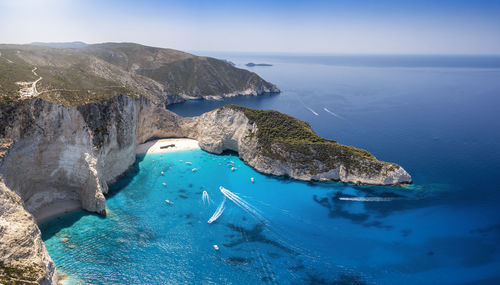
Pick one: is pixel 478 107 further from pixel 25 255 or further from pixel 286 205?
pixel 25 255

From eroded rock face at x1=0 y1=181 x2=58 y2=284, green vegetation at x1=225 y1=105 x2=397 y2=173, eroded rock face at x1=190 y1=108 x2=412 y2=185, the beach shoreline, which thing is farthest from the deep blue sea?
green vegetation at x1=225 y1=105 x2=397 y2=173

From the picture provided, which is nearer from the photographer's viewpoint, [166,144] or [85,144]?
[85,144]

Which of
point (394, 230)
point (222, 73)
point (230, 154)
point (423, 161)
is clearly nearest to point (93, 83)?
point (230, 154)

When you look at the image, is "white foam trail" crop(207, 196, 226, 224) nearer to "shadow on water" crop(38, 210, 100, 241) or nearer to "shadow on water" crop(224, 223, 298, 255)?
"shadow on water" crop(224, 223, 298, 255)

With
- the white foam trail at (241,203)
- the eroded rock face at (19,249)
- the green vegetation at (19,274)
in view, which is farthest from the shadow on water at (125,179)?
the green vegetation at (19,274)

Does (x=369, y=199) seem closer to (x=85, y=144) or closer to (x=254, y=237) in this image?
(x=254, y=237)

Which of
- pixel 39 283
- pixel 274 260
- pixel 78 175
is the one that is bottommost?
pixel 274 260

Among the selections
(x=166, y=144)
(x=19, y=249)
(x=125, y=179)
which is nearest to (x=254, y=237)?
(x=19, y=249)
